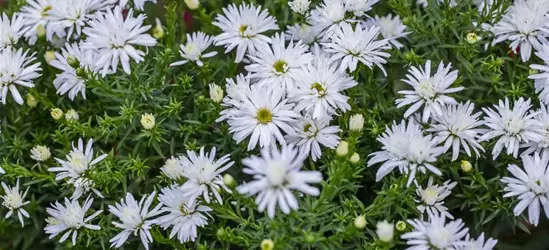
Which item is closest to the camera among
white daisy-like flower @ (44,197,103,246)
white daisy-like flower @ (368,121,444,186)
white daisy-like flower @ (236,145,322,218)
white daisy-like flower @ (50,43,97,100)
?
white daisy-like flower @ (236,145,322,218)

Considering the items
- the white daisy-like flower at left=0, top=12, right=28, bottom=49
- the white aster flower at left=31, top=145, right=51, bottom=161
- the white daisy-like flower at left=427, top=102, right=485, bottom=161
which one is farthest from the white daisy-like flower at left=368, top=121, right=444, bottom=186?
the white daisy-like flower at left=0, top=12, right=28, bottom=49

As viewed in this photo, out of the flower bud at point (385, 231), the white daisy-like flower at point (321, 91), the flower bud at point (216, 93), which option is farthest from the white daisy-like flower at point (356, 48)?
the flower bud at point (385, 231)

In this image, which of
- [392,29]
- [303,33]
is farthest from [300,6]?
[392,29]

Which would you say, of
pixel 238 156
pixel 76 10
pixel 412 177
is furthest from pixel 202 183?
pixel 76 10

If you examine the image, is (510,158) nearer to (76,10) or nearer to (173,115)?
(173,115)

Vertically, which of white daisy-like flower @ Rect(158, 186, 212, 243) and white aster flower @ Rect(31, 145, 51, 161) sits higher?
white daisy-like flower @ Rect(158, 186, 212, 243)

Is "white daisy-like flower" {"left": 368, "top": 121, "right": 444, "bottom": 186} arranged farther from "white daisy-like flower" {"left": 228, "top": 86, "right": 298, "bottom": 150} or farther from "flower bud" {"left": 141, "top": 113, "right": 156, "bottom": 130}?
"flower bud" {"left": 141, "top": 113, "right": 156, "bottom": 130}

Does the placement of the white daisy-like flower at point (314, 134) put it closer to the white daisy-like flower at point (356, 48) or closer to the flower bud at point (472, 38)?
the white daisy-like flower at point (356, 48)
